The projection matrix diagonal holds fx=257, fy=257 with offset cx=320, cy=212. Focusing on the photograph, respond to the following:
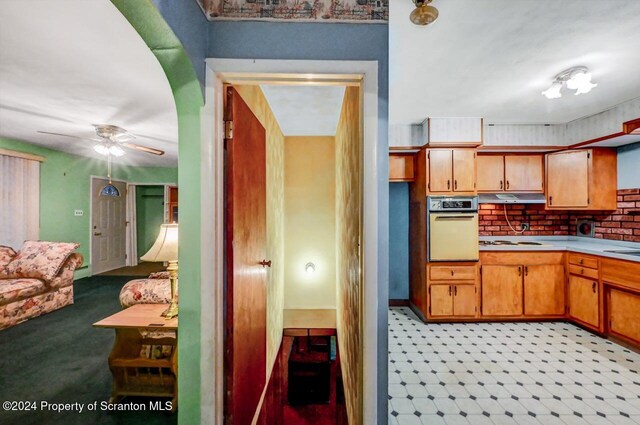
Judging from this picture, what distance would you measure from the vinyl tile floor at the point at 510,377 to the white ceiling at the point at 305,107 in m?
2.66

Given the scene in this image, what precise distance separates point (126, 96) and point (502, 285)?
191 inches

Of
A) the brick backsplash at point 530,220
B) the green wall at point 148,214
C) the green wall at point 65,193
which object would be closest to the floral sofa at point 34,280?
the green wall at point 65,193

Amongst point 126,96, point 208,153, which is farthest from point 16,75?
point 208,153

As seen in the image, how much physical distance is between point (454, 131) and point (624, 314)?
2607 millimetres

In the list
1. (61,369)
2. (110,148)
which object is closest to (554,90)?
(61,369)

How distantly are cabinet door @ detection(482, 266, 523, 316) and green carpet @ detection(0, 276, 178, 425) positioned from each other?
139 inches

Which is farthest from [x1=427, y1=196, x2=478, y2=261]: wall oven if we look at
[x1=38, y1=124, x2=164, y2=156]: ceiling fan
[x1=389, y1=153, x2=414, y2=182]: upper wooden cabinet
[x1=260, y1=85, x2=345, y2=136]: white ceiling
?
[x1=38, y1=124, x2=164, y2=156]: ceiling fan

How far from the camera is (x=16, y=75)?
2.22 meters

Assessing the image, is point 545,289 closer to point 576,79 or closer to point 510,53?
point 576,79

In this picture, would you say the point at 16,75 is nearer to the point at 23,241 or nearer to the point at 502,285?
the point at 23,241

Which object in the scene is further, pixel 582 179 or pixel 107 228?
pixel 107 228

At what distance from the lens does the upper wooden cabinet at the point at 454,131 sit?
3229 millimetres

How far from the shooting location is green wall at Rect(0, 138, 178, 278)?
466cm

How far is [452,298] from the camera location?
3.28m
